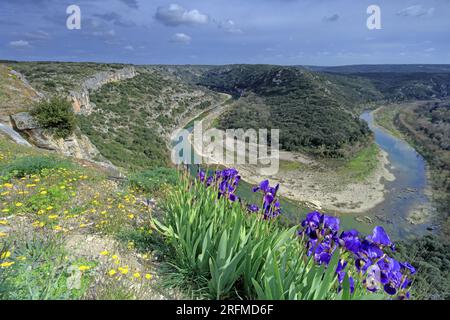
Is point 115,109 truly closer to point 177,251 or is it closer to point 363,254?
point 177,251

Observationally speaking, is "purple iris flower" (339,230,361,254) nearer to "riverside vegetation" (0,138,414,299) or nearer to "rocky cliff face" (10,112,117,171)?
"riverside vegetation" (0,138,414,299)

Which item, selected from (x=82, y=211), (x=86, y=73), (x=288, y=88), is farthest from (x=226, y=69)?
(x=82, y=211)

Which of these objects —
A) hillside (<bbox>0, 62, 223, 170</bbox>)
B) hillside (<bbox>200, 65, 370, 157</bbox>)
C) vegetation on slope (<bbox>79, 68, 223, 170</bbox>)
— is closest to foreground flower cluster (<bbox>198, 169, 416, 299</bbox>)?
hillside (<bbox>0, 62, 223, 170</bbox>)

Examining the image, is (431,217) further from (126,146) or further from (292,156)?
(126,146)

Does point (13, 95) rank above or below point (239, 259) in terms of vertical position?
above

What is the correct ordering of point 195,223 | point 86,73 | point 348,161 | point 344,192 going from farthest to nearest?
point 86,73, point 348,161, point 344,192, point 195,223

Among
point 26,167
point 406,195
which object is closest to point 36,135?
point 26,167

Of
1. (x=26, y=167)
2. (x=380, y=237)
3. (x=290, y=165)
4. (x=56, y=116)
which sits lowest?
(x=290, y=165)

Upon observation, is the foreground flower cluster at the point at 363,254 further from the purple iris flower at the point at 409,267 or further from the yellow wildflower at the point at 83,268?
the yellow wildflower at the point at 83,268
